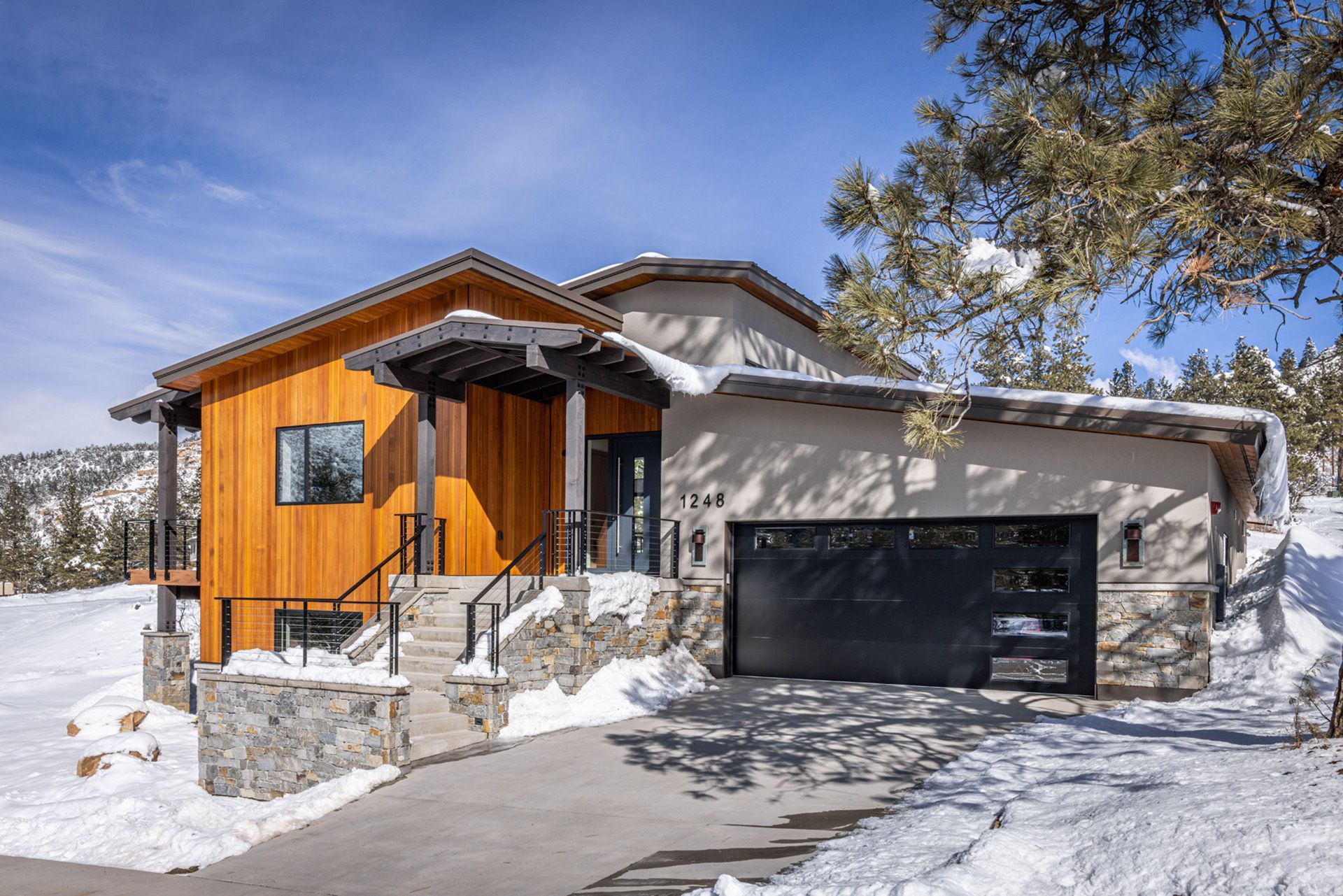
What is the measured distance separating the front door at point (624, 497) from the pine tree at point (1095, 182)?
6.01 m

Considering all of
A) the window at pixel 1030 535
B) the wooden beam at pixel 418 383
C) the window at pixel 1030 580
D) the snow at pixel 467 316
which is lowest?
the window at pixel 1030 580

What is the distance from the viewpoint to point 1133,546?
33.3ft

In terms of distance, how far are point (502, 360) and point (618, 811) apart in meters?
6.76

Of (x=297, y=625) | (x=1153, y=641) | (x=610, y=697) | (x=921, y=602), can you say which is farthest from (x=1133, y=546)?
(x=297, y=625)

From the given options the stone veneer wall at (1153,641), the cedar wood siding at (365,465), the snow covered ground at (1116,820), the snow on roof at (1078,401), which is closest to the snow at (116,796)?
the cedar wood siding at (365,465)

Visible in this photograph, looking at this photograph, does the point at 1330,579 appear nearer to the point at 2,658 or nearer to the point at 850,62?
the point at 850,62

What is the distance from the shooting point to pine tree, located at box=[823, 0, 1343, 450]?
18.5ft

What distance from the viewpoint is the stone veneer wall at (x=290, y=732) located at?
8.02 m

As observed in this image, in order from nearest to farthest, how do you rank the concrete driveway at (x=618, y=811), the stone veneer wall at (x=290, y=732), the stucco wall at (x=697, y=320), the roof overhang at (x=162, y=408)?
1. the concrete driveway at (x=618, y=811)
2. the stone veneer wall at (x=290, y=732)
3. the stucco wall at (x=697, y=320)
4. the roof overhang at (x=162, y=408)

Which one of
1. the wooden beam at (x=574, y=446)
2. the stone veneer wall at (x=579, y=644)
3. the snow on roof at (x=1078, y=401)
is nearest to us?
the snow on roof at (x=1078, y=401)

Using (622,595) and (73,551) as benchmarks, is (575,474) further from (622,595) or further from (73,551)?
(73,551)

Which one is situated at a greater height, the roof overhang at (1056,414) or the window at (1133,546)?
the roof overhang at (1056,414)

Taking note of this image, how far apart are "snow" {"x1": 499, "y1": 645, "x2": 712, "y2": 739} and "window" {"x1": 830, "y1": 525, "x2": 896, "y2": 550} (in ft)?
8.26

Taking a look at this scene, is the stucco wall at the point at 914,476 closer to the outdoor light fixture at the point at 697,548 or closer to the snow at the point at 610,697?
the outdoor light fixture at the point at 697,548
